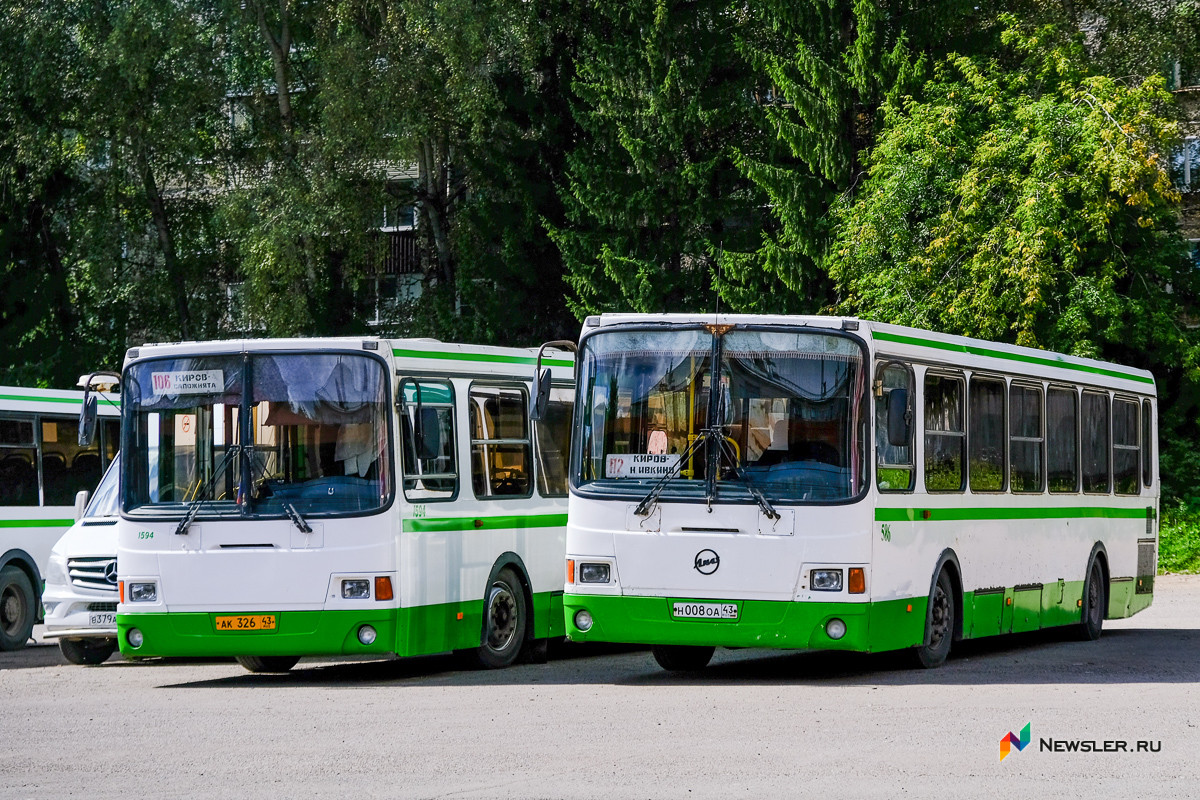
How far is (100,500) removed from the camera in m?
20.0

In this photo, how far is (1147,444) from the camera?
2350 cm

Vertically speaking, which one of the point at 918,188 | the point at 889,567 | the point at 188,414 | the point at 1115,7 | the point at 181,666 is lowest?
the point at 181,666

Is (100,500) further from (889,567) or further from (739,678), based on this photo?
(889,567)

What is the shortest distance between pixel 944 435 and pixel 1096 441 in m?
4.92

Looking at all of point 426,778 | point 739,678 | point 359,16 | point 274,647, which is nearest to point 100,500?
point 274,647

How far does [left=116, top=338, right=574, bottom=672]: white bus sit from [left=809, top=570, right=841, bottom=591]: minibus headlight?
3360mm

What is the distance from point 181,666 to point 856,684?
25.5ft

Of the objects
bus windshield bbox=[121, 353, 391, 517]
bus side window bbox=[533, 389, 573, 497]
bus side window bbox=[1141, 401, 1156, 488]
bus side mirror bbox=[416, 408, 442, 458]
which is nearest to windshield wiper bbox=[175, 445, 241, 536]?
bus windshield bbox=[121, 353, 391, 517]

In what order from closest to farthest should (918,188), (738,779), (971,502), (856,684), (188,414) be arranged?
(738,779) < (856,684) < (188,414) < (971,502) < (918,188)

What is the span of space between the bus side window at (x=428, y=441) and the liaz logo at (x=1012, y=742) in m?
6.20

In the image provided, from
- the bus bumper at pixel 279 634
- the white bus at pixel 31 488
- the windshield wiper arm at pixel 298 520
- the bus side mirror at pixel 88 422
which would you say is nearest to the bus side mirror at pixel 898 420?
the bus bumper at pixel 279 634

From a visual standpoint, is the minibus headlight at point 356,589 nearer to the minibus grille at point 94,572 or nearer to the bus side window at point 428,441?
the bus side window at point 428,441

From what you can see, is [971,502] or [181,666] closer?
[971,502]

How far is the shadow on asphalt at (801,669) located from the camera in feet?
53.1
